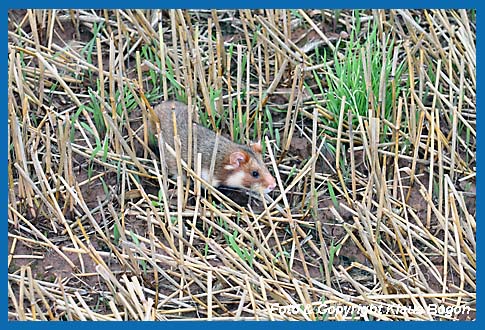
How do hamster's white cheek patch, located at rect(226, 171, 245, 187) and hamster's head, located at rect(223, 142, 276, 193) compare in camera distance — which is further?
hamster's white cheek patch, located at rect(226, 171, 245, 187)

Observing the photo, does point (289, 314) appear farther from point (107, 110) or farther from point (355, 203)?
point (107, 110)

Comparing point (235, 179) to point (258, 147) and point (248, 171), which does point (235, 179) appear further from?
point (258, 147)

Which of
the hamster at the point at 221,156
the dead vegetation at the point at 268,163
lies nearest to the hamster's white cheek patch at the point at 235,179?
the hamster at the point at 221,156

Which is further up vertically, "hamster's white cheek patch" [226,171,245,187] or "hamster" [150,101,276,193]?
"hamster" [150,101,276,193]

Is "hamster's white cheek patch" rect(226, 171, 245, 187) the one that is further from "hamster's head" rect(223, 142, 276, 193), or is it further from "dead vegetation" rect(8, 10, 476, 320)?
"dead vegetation" rect(8, 10, 476, 320)

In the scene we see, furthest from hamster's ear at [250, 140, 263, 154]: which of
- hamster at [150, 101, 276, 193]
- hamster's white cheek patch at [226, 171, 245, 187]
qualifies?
hamster's white cheek patch at [226, 171, 245, 187]

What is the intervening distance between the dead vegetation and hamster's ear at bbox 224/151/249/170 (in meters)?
0.09

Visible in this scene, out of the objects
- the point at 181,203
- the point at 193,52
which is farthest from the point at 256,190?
the point at 193,52

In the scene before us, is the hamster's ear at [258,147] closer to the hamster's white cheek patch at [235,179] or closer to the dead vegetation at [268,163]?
the dead vegetation at [268,163]

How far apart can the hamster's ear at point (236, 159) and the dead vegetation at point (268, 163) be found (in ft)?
0.28

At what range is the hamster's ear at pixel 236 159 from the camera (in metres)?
5.20

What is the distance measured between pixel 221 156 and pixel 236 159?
0.30 ft

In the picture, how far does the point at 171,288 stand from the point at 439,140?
132cm

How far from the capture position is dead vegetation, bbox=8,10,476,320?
4820mm
